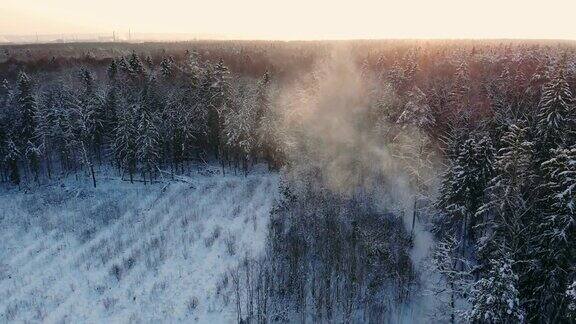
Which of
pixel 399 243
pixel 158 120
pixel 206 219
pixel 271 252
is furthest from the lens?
pixel 158 120

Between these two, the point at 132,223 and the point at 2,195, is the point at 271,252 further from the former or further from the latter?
the point at 2,195

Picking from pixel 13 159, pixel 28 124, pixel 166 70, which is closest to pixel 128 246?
pixel 13 159

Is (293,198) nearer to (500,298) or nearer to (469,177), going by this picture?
(469,177)

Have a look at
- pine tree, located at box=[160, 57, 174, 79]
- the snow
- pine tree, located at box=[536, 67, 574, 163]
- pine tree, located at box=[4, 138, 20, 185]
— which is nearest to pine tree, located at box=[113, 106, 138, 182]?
the snow

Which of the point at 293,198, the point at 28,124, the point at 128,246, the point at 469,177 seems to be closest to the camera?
the point at 469,177

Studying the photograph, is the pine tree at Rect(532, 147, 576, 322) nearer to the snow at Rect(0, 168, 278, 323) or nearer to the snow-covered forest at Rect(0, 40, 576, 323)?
the snow-covered forest at Rect(0, 40, 576, 323)

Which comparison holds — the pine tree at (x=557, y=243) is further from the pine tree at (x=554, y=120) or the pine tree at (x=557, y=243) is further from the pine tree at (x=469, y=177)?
the pine tree at (x=469, y=177)

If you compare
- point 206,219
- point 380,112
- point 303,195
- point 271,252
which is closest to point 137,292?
point 271,252
